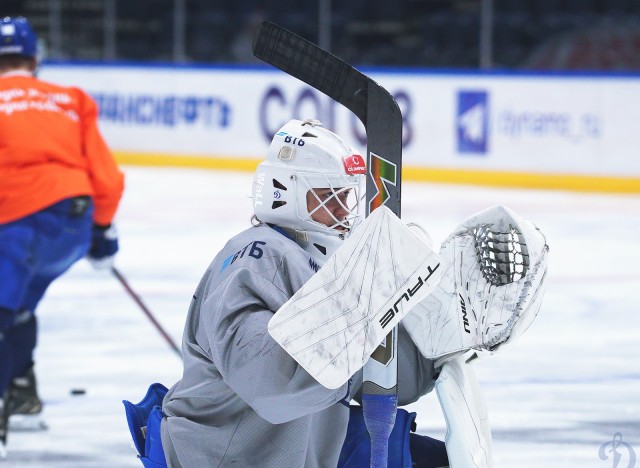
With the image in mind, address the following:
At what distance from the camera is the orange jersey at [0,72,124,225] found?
12.3 ft

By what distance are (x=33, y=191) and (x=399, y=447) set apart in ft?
5.49

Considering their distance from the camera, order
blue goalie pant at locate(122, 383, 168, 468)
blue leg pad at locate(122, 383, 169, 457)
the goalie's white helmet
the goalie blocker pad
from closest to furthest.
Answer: the goalie blocker pad → the goalie's white helmet → blue goalie pant at locate(122, 383, 168, 468) → blue leg pad at locate(122, 383, 169, 457)

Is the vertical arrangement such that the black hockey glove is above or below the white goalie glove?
below

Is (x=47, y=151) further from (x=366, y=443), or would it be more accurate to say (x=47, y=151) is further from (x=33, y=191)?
(x=366, y=443)

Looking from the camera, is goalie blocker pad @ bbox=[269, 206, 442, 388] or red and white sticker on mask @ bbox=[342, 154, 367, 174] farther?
red and white sticker on mask @ bbox=[342, 154, 367, 174]

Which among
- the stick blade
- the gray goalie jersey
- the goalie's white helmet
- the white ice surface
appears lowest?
the white ice surface

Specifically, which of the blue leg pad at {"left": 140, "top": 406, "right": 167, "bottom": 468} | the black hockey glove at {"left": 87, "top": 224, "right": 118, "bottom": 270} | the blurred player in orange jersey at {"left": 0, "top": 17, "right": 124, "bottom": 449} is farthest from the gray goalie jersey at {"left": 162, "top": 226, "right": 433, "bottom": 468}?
the black hockey glove at {"left": 87, "top": 224, "right": 118, "bottom": 270}

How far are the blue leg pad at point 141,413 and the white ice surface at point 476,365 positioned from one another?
1.42 feet

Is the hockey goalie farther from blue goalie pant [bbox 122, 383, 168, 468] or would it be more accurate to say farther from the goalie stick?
blue goalie pant [bbox 122, 383, 168, 468]

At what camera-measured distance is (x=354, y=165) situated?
7.65 ft

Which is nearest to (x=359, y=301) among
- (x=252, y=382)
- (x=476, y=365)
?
(x=252, y=382)

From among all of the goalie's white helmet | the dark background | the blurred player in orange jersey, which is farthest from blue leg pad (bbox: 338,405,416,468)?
the dark background

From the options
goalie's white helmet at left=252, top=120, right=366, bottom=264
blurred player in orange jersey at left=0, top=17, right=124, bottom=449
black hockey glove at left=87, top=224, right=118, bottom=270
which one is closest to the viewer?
goalie's white helmet at left=252, top=120, right=366, bottom=264

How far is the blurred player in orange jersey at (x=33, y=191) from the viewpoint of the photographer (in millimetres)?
3689
